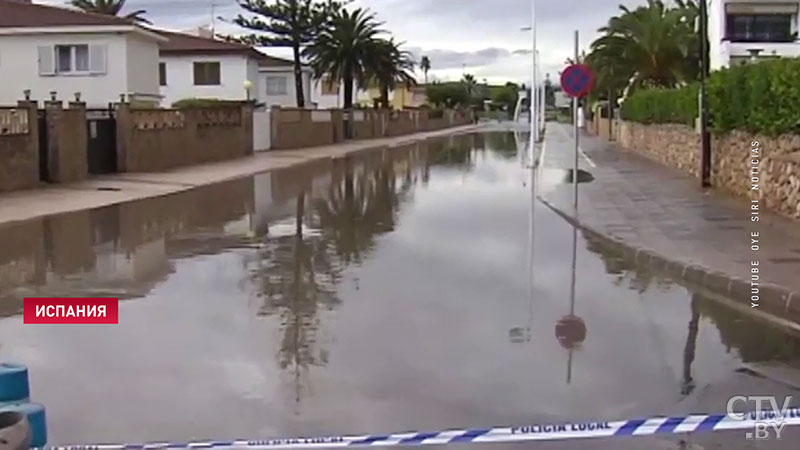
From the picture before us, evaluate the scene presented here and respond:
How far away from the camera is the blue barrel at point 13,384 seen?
4.78 metres

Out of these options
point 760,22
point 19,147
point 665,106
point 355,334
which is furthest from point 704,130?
point 760,22

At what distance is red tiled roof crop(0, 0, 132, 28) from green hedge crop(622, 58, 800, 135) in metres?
24.2

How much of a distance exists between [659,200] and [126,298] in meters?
12.4

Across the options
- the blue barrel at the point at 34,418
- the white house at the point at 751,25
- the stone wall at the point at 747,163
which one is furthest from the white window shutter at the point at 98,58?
the blue barrel at the point at 34,418

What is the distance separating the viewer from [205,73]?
62.8 m

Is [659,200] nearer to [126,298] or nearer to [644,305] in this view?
[644,305]

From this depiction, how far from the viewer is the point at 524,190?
2620 cm

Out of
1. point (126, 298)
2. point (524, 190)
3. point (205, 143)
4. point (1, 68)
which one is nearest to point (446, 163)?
point (205, 143)

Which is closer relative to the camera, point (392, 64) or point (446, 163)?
point (446, 163)

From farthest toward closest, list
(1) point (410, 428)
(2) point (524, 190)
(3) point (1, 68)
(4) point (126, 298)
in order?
(3) point (1, 68) → (2) point (524, 190) → (4) point (126, 298) → (1) point (410, 428)

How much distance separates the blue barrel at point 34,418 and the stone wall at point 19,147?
68.0 feet

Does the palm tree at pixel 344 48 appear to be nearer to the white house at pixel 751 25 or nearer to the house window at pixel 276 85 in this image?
the house window at pixel 276 85

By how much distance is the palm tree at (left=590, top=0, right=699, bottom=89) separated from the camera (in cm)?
4784

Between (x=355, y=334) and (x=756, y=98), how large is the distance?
1231 cm
